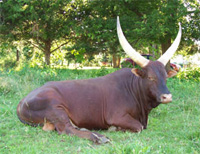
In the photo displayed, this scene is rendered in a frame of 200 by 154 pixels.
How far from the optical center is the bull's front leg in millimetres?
3924

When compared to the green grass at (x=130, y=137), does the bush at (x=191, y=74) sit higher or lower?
higher

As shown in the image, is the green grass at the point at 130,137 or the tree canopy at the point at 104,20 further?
the tree canopy at the point at 104,20

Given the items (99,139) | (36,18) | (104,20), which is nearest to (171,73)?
(99,139)

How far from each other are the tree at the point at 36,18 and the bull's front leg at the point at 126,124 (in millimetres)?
8481

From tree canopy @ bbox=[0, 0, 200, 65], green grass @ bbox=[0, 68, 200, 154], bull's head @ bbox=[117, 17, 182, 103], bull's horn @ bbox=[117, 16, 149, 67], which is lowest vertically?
green grass @ bbox=[0, 68, 200, 154]

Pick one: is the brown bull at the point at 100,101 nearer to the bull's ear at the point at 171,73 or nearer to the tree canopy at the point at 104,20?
the bull's ear at the point at 171,73

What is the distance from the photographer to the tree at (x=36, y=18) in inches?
448

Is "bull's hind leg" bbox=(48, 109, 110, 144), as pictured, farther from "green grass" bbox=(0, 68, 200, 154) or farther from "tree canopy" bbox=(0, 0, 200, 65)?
"tree canopy" bbox=(0, 0, 200, 65)

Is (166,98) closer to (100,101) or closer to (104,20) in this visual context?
(100,101)

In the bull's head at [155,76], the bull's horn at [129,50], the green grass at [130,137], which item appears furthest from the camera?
the bull's horn at [129,50]

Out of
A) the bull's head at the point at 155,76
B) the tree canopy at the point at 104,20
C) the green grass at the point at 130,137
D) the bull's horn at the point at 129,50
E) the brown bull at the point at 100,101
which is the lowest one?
the green grass at the point at 130,137

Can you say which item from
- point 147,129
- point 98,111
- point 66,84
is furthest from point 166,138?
point 66,84

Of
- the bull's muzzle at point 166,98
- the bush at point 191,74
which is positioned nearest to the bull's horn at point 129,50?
the bull's muzzle at point 166,98

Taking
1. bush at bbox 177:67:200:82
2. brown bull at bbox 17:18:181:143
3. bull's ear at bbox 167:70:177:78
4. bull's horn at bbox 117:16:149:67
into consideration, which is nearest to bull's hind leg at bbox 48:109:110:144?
brown bull at bbox 17:18:181:143
